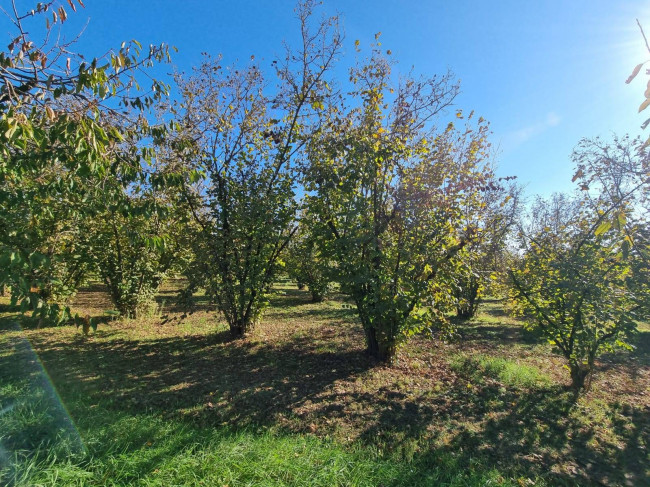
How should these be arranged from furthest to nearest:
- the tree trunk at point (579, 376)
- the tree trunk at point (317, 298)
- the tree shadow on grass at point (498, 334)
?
1. the tree trunk at point (317, 298)
2. the tree shadow on grass at point (498, 334)
3. the tree trunk at point (579, 376)

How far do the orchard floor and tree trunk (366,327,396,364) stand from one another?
0.76ft

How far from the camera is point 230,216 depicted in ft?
21.2

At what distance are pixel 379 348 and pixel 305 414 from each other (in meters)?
2.24

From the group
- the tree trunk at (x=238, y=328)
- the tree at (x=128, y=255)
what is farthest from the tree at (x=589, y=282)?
the tree at (x=128, y=255)

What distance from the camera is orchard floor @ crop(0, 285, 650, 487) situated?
2654 millimetres

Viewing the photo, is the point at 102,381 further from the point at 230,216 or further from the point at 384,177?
the point at 384,177

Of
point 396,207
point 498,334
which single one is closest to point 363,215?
point 396,207

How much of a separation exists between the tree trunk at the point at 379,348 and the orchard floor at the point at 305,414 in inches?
9.1

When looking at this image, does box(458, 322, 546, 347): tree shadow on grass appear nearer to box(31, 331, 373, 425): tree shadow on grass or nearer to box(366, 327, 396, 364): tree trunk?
box(366, 327, 396, 364): tree trunk

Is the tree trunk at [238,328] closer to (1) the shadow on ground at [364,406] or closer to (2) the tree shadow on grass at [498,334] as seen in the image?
(1) the shadow on ground at [364,406]

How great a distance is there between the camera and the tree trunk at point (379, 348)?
18.8 feet

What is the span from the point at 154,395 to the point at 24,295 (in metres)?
3.26

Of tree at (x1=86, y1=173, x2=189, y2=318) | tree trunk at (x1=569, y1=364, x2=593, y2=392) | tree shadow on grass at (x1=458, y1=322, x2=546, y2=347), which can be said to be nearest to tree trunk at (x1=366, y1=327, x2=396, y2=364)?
tree trunk at (x1=569, y1=364, x2=593, y2=392)

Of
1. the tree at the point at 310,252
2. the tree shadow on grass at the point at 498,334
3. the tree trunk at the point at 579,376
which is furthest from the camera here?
the tree shadow on grass at the point at 498,334
